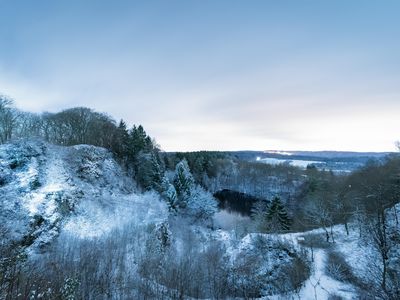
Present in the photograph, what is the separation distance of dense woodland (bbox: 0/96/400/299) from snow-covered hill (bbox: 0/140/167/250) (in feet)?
6.02

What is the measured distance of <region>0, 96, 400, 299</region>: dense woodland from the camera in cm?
762

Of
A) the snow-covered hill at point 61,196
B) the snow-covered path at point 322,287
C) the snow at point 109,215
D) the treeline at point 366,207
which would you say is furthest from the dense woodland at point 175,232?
the snow-covered hill at point 61,196

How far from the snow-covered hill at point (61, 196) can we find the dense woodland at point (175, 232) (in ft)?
6.02

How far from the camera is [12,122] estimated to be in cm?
2906

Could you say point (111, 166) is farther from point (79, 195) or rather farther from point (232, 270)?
point (232, 270)

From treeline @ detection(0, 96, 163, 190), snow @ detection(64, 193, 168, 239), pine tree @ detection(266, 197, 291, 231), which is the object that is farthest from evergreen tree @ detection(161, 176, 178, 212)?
pine tree @ detection(266, 197, 291, 231)

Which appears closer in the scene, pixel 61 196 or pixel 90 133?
pixel 61 196

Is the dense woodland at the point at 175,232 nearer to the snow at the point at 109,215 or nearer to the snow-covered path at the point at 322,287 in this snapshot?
the snow-covered path at the point at 322,287

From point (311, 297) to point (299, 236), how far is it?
32.8ft

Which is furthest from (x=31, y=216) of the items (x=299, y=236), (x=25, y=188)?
(x=299, y=236)

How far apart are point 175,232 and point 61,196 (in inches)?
426

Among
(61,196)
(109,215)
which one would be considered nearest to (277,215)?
(109,215)

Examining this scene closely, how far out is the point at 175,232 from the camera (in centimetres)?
2353

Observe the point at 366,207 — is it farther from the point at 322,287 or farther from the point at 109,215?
the point at 109,215
